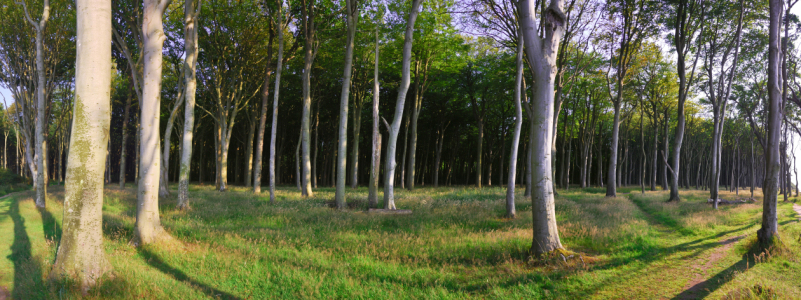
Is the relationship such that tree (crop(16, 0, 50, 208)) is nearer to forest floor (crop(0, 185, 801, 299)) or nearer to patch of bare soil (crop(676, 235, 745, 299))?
forest floor (crop(0, 185, 801, 299))

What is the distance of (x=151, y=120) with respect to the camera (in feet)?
25.2

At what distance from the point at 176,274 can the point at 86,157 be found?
2168 millimetres

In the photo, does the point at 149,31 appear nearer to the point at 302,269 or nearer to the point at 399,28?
the point at 302,269

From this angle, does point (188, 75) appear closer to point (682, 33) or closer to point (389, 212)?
point (389, 212)

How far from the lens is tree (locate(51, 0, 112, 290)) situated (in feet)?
16.4

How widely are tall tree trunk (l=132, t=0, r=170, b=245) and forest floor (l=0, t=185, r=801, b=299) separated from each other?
0.76 metres

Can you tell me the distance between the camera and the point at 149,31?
7684 millimetres

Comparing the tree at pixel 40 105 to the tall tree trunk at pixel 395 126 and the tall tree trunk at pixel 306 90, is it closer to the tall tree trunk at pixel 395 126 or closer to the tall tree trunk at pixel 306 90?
the tall tree trunk at pixel 306 90

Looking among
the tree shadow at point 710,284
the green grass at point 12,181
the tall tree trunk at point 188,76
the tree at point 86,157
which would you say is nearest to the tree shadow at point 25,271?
the tree at point 86,157

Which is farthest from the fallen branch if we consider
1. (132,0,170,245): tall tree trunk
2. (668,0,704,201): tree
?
(668,0,704,201): tree

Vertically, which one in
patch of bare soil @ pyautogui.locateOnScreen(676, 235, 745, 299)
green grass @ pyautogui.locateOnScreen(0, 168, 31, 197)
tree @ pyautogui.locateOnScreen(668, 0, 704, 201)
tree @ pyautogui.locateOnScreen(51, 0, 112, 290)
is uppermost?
tree @ pyautogui.locateOnScreen(668, 0, 704, 201)

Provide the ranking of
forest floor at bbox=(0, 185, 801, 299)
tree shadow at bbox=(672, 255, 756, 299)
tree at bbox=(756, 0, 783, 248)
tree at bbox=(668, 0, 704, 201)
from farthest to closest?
tree at bbox=(668, 0, 704, 201) < tree at bbox=(756, 0, 783, 248) < tree shadow at bbox=(672, 255, 756, 299) < forest floor at bbox=(0, 185, 801, 299)

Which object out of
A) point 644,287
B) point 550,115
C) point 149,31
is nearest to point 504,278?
point 644,287

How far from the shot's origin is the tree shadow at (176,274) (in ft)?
16.2
